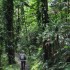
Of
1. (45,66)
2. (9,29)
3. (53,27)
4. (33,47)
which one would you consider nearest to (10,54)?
(9,29)

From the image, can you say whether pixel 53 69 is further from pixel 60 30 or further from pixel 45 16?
pixel 45 16

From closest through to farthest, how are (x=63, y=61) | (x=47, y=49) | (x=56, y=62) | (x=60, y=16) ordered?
1. (x=63, y=61)
2. (x=56, y=62)
3. (x=47, y=49)
4. (x=60, y=16)

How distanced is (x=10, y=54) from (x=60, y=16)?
16.1 feet

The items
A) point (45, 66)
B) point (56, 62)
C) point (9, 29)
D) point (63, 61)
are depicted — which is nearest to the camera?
point (63, 61)

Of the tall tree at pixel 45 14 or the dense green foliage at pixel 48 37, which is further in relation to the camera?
the tall tree at pixel 45 14

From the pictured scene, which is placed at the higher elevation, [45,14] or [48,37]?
[45,14]

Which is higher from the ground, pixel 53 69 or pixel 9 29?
pixel 9 29

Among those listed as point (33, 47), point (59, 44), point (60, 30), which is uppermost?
point (60, 30)

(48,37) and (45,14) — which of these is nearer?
(48,37)

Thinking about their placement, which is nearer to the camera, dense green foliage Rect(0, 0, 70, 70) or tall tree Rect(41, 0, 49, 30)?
dense green foliage Rect(0, 0, 70, 70)

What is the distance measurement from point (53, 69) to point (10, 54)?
258 inches

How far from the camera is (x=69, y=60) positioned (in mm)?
10078

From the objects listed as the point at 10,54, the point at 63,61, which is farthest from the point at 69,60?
the point at 10,54

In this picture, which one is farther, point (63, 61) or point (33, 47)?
point (33, 47)
